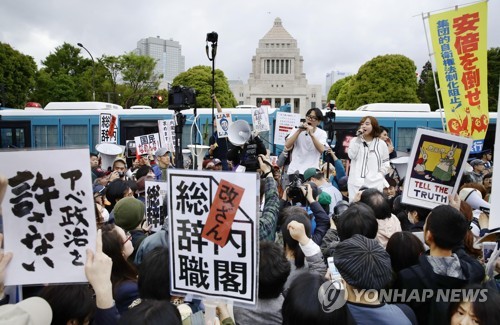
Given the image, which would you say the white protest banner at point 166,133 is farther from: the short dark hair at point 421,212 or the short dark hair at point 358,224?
the short dark hair at point 358,224

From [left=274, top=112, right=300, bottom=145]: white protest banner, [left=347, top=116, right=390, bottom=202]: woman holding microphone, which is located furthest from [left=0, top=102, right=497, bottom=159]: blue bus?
[left=347, top=116, right=390, bottom=202]: woman holding microphone

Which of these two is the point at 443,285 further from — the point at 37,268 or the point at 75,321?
the point at 37,268

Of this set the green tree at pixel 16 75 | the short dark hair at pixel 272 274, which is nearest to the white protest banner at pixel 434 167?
the short dark hair at pixel 272 274

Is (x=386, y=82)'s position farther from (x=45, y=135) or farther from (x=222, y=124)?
(x=222, y=124)

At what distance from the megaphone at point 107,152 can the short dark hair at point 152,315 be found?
9326 mm

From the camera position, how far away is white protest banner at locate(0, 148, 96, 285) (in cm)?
200

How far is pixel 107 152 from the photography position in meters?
10.5

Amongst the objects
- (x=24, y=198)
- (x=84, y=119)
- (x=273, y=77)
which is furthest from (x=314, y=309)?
(x=273, y=77)

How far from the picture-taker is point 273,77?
8225cm

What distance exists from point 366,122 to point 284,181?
1.36 m

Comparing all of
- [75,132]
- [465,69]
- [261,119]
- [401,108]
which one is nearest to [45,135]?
[75,132]

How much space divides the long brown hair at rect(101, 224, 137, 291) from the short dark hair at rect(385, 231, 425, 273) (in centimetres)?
157

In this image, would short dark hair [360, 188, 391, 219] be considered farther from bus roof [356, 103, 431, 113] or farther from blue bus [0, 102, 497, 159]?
bus roof [356, 103, 431, 113]

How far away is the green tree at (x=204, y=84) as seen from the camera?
40844 millimetres
